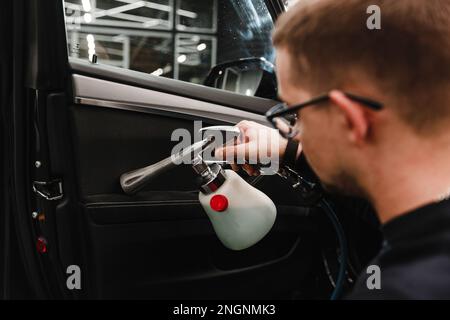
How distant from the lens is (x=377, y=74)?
642mm

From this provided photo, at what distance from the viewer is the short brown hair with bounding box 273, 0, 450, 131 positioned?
2.08 ft

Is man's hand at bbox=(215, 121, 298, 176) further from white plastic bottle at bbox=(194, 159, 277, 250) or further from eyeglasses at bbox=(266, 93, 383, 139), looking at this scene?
eyeglasses at bbox=(266, 93, 383, 139)

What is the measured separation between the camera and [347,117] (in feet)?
2.15

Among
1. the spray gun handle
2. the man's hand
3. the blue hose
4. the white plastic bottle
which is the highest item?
the man's hand

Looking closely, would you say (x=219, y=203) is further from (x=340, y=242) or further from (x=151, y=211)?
(x=340, y=242)

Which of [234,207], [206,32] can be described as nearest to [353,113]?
[234,207]

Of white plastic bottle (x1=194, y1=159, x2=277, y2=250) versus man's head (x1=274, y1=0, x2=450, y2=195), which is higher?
man's head (x1=274, y1=0, x2=450, y2=195)

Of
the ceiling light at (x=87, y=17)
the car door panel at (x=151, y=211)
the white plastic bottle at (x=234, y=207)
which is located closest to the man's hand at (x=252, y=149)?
the white plastic bottle at (x=234, y=207)

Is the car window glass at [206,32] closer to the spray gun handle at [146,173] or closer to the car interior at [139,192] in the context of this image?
the car interior at [139,192]

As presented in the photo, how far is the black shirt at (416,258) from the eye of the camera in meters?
0.56

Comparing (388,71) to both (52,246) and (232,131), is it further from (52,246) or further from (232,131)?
(52,246)

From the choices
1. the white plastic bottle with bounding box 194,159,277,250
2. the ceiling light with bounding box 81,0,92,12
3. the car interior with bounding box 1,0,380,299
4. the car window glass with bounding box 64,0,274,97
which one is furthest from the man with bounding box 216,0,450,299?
the ceiling light with bounding box 81,0,92,12

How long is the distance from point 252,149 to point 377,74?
570 millimetres
